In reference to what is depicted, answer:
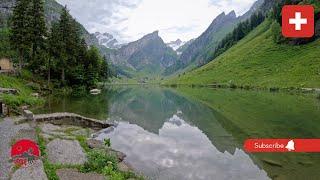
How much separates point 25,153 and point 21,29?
2405 inches

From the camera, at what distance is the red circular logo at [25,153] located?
1937cm

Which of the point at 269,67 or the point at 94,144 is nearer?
the point at 94,144

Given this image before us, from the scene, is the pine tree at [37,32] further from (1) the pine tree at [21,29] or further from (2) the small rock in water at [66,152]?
(2) the small rock in water at [66,152]

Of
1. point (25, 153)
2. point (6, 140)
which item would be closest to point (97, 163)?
point (25, 153)

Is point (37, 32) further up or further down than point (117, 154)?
further up

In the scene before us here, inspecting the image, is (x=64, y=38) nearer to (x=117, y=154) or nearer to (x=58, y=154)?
(x=117, y=154)

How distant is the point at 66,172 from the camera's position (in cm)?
1838

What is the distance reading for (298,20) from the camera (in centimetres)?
1716

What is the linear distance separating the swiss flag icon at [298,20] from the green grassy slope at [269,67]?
248 ft

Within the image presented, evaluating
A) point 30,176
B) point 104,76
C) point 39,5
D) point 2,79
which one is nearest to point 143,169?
point 30,176

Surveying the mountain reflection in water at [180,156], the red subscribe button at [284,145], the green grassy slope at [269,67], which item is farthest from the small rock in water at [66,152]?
the green grassy slope at [269,67]

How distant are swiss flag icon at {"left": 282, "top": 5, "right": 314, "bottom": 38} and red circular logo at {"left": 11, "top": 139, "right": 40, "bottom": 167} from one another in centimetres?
1405

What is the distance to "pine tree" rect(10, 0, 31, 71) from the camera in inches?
3009

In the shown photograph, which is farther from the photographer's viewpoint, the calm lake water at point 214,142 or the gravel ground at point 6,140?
the calm lake water at point 214,142
